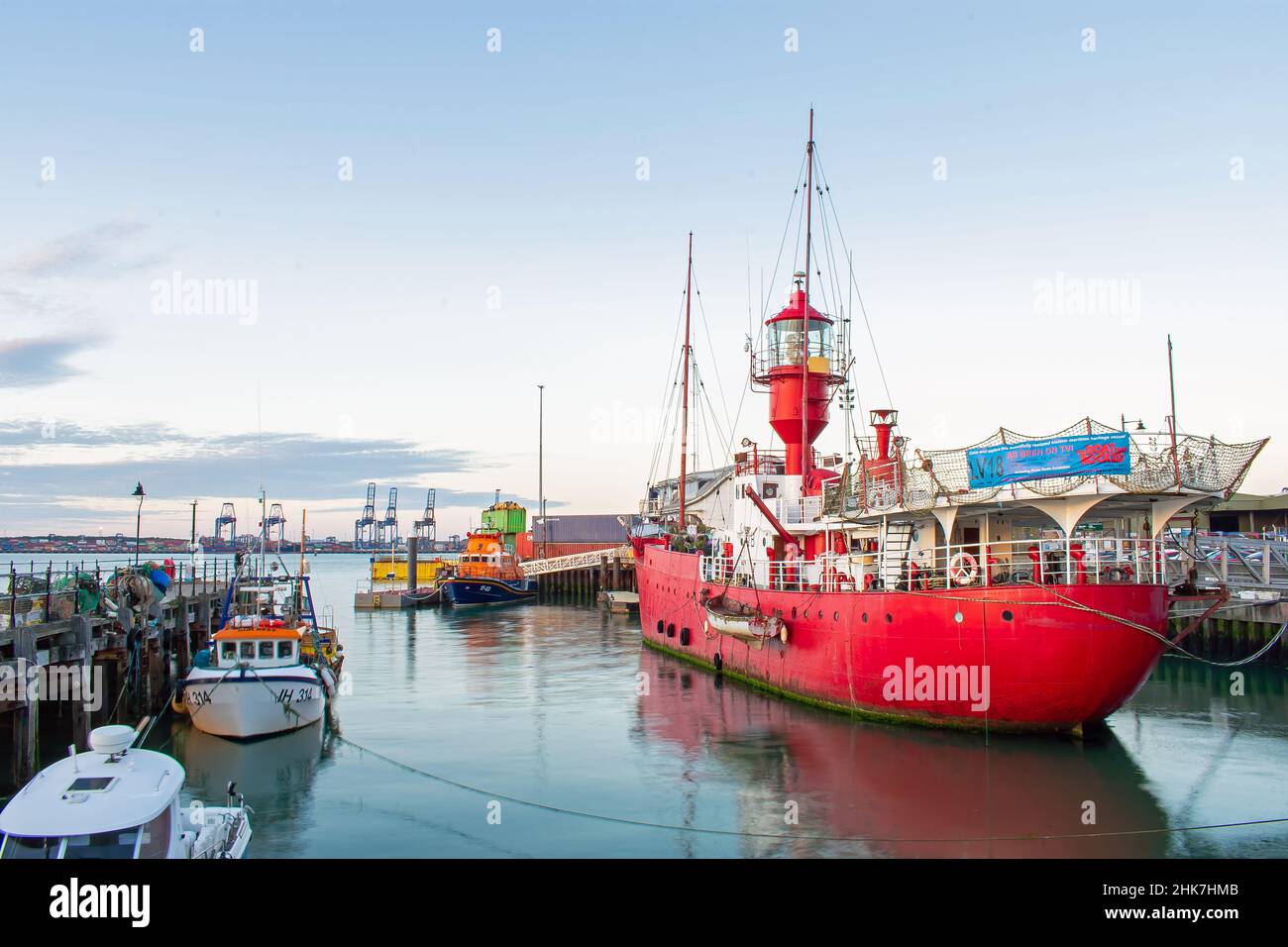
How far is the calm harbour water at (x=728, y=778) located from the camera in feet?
57.4

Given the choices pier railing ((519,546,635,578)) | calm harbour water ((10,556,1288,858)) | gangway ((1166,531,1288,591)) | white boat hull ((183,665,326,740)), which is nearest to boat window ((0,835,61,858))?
calm harbour water ((10,556,1288,858))

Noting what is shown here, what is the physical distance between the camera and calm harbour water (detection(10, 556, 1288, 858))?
1750cm

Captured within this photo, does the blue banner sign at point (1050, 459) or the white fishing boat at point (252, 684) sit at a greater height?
the blue banner sign at point (1050, 459)

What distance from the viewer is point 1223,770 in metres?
22.5

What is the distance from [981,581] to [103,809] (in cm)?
2041

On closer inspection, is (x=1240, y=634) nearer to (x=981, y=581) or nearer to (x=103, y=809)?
(x=981, y=581)

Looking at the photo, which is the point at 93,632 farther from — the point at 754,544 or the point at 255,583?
the point at 754,544

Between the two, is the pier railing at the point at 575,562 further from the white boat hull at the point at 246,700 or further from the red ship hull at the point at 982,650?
the white boat hull at the point at 246,700

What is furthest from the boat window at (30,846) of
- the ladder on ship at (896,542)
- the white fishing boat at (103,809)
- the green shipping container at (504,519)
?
the green shipping container at (504,519)

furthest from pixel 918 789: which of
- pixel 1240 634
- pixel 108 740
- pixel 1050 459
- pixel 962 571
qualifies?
pixel 1240 634

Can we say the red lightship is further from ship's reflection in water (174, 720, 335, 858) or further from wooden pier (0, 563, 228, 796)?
wooden pier (0, 563, 228, 796)

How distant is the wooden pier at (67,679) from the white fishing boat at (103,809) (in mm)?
8821
